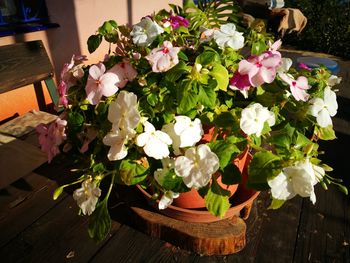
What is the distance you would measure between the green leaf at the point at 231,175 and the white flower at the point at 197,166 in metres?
0.07

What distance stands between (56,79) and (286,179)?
2.22m

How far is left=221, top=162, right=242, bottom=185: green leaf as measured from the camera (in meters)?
0.73

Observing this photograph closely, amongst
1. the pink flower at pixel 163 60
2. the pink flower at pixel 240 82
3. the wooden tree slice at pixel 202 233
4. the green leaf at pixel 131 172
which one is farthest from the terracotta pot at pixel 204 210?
the pink flower at pixel 163 60

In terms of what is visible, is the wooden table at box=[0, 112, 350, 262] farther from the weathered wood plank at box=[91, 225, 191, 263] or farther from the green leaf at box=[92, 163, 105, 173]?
the green leaf at box=[92, 163, 105, 173]

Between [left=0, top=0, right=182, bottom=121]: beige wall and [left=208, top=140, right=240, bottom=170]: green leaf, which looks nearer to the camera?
[left=208, top=140, right=240, bottom=170]: green leaf

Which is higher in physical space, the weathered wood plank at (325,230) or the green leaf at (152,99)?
the green leaf at (152,99)

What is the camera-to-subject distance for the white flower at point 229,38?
822 millimetres

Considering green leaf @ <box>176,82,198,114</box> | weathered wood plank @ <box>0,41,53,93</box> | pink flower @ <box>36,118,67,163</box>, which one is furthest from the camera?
weathered wood plank @ <box>0,41,53,93</box>

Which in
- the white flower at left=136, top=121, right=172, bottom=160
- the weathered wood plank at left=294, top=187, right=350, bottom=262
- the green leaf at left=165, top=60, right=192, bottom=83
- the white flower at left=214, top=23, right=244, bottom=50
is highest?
the white flower at left=214, top=23, right=244, bottom=50

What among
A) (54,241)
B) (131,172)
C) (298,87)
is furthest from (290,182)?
(54,241)

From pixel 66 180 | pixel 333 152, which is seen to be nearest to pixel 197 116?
pixel 66 180

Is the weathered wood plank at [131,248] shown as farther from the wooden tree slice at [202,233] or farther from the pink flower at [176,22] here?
the pink flower at [176,22]

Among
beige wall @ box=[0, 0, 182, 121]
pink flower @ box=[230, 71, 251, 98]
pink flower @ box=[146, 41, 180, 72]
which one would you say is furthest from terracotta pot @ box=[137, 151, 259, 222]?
beige wall @ box=[0, 0, 182, 121]

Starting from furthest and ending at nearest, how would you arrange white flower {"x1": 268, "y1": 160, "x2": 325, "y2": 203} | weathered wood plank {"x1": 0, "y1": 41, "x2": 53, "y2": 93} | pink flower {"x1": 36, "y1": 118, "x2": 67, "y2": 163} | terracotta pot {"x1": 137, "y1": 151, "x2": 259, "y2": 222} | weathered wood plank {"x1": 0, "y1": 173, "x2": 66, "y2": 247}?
1. weathered wood plank {"x1": 0, "y1": 41, "x2": 53, "y2": 93}
2. weathered wood plank {"x1": 0, "y1": 173, "x2": 66, "y2": 247}
3. terracotta pot {"x1": 137, "y1": 151, "x2": 259, "y2": 222}
4. pink flower {"x1": 36, "y1": 118, "x2": 67, "y2": 163}
5. white flower {"x1": 268, "y1": 160, "x2": 325, "y2": 203}
